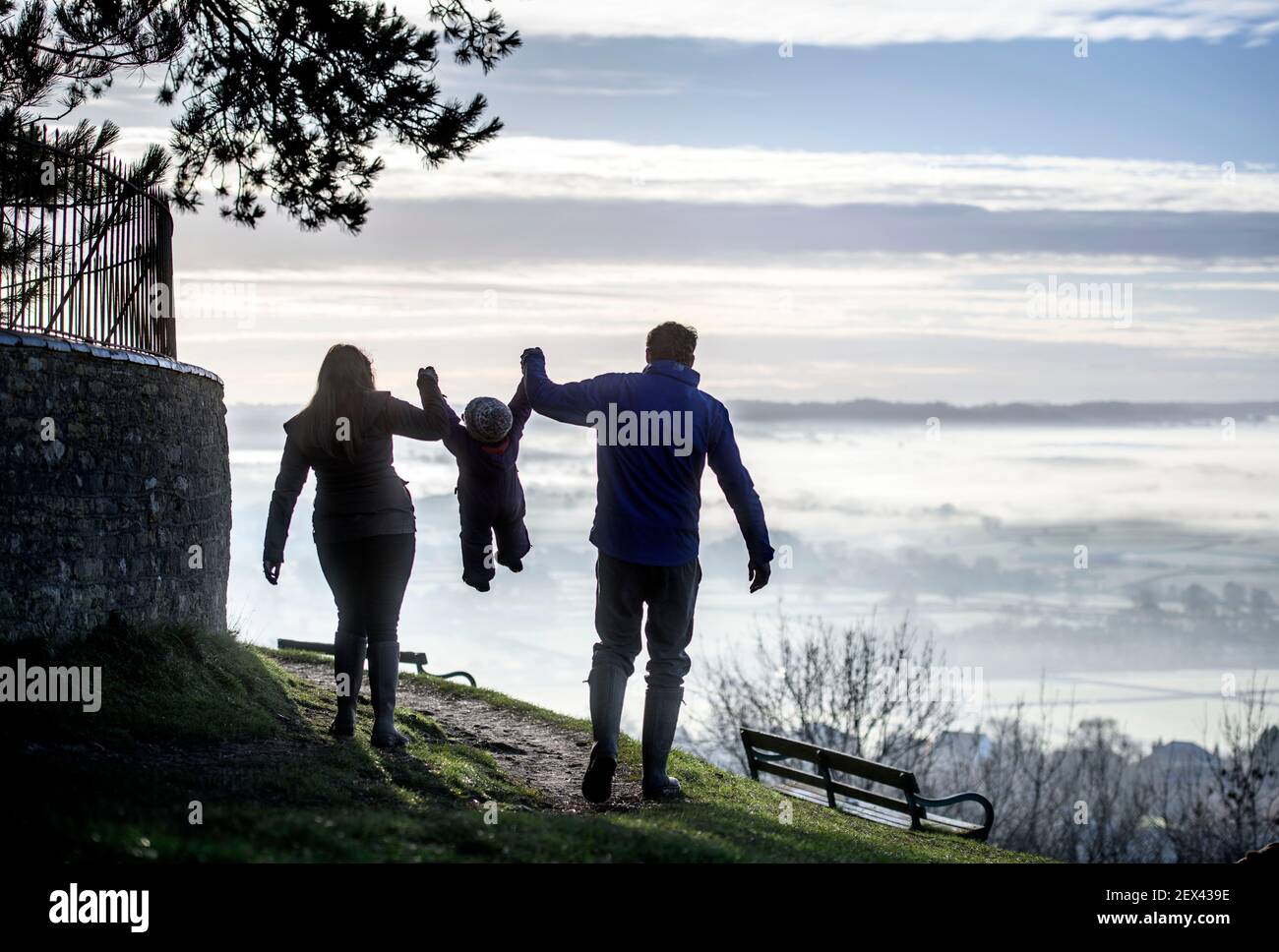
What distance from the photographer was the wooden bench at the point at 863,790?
40.0 ft

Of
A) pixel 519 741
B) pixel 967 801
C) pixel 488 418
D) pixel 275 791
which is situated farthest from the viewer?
pixel 967 801

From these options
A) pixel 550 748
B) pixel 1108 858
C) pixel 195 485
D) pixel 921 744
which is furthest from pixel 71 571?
pixel 1108 858

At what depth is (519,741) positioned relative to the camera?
11.1 metres

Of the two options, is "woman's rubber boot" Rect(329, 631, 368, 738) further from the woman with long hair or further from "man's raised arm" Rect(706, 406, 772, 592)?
"man's raised arm" Rect(706, 406, 772, 592)

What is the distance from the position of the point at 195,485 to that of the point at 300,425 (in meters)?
3.56

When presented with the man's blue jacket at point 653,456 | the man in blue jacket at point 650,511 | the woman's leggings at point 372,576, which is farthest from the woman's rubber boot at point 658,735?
the woman's leggings at point 372,576

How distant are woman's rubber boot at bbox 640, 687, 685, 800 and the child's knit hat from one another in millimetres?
1853

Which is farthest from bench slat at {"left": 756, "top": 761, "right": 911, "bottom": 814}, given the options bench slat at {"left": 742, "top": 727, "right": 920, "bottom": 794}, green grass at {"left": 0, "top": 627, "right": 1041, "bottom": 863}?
green grass at {"left": 0, "top": 627, "right": 1041, "bottom": 863}

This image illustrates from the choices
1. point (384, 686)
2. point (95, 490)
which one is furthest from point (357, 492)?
point (95, 490)

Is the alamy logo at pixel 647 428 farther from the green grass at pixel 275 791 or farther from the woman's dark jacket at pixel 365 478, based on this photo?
the green grass at pixel 275 791

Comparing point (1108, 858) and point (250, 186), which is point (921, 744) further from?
point (250, 186)

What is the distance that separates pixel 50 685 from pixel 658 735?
3861 millimetres

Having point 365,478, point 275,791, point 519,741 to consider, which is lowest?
point 519,741
